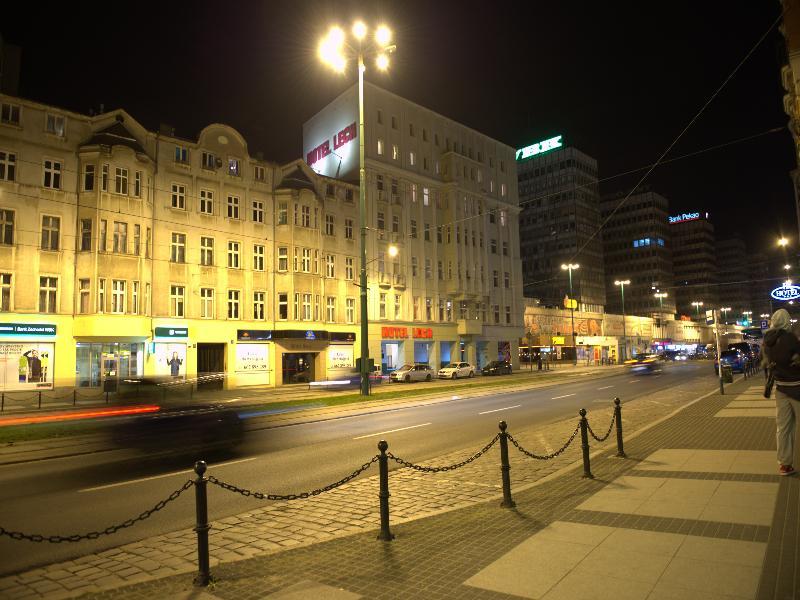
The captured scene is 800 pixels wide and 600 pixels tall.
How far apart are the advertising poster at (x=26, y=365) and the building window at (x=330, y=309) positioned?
60.8ft

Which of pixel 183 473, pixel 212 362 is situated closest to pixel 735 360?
pixel 212 362

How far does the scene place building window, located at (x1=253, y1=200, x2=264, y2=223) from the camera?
38.8 meters

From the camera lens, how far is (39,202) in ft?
96.0

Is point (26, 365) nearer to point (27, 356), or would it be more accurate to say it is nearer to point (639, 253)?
point (27, 356)

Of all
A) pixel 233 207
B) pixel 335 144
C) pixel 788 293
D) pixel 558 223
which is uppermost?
pixel 558 223

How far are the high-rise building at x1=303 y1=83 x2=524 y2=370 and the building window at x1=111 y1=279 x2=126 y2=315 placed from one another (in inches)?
806

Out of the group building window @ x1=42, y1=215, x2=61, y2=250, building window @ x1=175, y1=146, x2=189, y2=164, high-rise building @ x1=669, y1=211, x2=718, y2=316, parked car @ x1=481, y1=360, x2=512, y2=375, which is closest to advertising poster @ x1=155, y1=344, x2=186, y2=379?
building window @ x1=42, y1=215, x2=61, y2=250

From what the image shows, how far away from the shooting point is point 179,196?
35031 mm

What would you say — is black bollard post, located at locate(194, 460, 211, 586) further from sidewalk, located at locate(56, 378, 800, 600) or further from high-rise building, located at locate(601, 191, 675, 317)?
high-rise building, located at locate(601, 191, 675, 317)

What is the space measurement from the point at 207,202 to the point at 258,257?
505 cm

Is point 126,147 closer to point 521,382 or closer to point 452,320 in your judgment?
point 521,382

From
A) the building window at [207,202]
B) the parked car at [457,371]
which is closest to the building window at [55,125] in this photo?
the building window at [207,202]

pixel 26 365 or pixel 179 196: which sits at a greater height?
pixel 179 196

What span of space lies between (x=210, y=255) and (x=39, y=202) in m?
10.0
